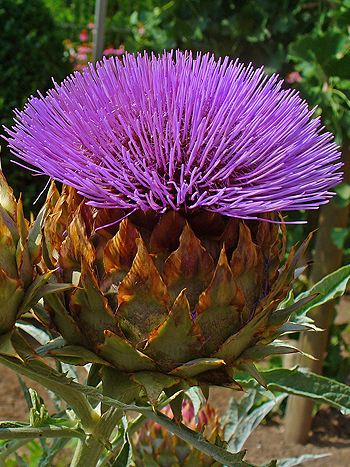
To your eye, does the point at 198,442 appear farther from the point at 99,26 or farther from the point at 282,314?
the point at 99,26

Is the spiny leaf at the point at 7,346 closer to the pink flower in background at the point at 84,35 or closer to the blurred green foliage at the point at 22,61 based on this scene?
the blurred green foliage at the point at 22,61

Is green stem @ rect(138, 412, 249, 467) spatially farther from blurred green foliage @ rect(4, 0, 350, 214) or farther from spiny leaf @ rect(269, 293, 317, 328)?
blurred green foliage @ rect(4, 0, 350, 214)

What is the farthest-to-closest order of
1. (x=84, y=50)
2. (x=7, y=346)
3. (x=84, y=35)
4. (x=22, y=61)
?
(x=84, y=35), (x=84, y=50), (x=22, y=61), (x=7, y=346)

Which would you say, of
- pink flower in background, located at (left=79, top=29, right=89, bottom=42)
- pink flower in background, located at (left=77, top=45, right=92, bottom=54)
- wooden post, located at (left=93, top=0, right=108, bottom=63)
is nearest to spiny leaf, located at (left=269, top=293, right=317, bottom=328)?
wooden post, located at (left=93, top=0, right=108, bottom=63)

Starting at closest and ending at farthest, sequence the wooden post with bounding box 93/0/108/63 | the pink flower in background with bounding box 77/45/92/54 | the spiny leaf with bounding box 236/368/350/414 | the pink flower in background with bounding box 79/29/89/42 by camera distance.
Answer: the spiny leaf with bounding box 236/368/350/414 < the wooden post with bounding box 93/0/108/63 < the pink flower in background with bounding box 77/45/92/54 < the pink flower in background with bounding box 79/29/89/42

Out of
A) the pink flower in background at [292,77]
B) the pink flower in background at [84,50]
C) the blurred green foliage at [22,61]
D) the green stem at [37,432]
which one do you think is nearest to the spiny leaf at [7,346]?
the green stem at [37,432]

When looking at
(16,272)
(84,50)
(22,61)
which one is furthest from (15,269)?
(84,50)
